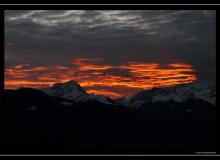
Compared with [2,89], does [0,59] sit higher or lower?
higher

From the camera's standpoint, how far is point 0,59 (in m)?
14.7

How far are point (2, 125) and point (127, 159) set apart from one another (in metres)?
5.44

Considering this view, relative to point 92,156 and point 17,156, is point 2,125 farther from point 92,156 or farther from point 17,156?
point 92,156

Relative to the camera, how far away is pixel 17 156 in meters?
14.3

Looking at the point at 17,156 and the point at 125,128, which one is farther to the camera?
the point at 125,128

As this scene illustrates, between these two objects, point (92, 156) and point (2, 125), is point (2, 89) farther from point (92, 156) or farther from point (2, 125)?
point (92, 156)

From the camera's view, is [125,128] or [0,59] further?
[125,128]
